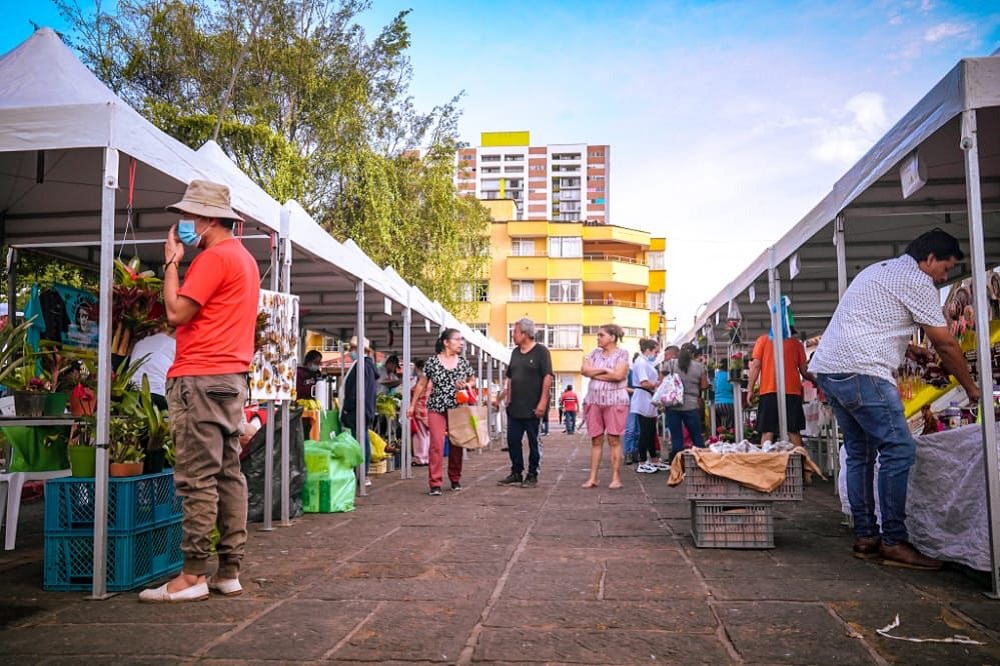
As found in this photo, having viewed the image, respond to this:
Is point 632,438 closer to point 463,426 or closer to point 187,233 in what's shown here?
point 463,426

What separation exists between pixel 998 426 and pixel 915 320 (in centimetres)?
70

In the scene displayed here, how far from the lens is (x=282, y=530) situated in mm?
6344

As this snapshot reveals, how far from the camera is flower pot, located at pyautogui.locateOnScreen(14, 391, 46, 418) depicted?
187 inches

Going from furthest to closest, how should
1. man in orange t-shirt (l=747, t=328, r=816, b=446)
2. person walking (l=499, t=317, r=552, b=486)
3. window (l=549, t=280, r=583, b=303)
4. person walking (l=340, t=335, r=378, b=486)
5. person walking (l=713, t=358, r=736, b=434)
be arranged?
window (l=549, t=280, r=583, b=303)
person walking (l=713, t=358, r=736, b=434)
person walking (l=340, t=335, r=378, b=486)
person walking (l=499, t=317, r=552, b=486)
man in orange t-shirt (l=747, t=328, r=816, b=446)

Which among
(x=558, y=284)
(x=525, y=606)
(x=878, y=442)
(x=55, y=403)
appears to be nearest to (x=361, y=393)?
(x=55, y=403)

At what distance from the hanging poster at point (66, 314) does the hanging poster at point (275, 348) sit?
1835mm

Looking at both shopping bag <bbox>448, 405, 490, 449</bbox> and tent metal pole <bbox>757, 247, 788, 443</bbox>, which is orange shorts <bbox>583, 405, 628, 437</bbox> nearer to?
shopping bag <bbox>448, 405, 490, 449</bbox>

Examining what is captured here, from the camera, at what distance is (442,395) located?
29.2 feet

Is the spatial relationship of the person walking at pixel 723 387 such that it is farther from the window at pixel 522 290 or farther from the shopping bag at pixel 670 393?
the window at pixel 522 290

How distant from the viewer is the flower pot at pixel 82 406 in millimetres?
4559

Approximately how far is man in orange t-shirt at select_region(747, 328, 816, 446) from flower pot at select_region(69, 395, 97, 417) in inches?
240

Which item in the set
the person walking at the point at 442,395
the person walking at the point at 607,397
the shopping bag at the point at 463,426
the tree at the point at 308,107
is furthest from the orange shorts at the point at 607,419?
the tree at the point at 308,107

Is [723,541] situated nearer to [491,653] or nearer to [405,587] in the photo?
[405,587]

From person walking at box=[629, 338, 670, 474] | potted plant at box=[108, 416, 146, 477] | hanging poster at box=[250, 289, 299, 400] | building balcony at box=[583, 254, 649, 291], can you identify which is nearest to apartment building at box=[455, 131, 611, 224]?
building balcony at box=[583, 254, 649, 291]
